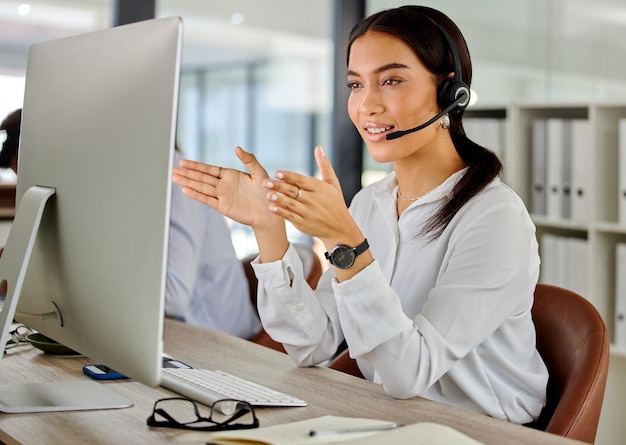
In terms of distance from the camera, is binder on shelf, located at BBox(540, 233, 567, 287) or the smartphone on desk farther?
binder on shelf, located at BBox(540, 233, 567, 287)

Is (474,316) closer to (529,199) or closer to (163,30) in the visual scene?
(163,30)

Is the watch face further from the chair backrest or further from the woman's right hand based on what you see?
the chair backrest

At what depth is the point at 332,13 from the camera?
13.7ft

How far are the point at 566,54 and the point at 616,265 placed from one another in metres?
1.06

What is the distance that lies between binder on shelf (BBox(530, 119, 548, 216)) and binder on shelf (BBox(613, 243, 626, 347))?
0.38m

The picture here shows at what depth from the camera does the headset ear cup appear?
5.32 ft

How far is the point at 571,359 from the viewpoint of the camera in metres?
1.56

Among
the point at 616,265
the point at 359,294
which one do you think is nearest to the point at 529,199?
the point at 616,265

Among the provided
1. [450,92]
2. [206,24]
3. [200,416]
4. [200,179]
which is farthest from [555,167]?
[200,416]

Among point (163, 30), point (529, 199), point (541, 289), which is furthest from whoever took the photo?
point (529, 199)

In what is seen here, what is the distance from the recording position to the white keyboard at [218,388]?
1.31 metres

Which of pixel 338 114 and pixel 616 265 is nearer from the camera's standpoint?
pixel 616 265

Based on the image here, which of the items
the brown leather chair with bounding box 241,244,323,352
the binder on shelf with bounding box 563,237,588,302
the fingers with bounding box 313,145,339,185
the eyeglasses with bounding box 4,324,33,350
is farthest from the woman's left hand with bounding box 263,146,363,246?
the binder on shelf with bounding box 563,237,588,302

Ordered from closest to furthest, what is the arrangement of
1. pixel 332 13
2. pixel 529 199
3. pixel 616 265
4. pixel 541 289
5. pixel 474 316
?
pixel 474 316 → pixel 541 289 → pixel 616 265 → pixel 529 199 → pixel 332 13
